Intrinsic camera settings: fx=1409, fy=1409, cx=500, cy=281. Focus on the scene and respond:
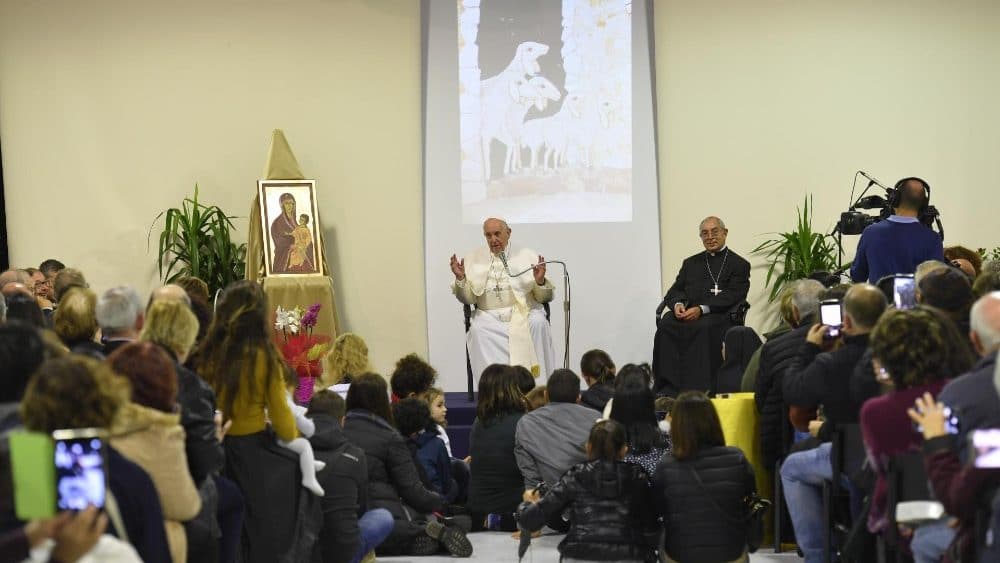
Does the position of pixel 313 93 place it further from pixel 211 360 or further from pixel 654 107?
pixel 211 360

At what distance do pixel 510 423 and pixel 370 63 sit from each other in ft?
14.3

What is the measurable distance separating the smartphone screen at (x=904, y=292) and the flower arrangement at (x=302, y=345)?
11.6ft

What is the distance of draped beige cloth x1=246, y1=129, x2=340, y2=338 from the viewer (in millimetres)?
9195

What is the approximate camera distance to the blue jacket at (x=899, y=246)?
644cm

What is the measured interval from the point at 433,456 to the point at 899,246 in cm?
234

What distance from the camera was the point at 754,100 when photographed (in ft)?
33.0

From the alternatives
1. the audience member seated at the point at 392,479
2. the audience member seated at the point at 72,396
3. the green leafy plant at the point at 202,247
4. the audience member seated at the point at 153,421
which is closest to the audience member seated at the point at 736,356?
the audience member seated at the point at 392,479

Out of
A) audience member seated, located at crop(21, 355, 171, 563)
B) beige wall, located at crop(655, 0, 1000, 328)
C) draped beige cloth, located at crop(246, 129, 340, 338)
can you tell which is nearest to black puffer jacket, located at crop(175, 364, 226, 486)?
audience member seated, located at crop(21, 355, 171, 563)

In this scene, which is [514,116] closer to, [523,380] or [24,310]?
[523,380]

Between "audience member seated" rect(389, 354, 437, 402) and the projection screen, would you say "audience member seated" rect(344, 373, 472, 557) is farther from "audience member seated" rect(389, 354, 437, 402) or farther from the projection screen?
the projection screen

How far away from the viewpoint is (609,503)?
16.6 ft

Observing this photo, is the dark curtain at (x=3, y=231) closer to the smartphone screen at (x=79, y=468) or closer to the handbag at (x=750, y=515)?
the handbag at (x=750, y=515)

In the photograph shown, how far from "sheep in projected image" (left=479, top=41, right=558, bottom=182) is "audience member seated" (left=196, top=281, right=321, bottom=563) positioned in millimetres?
5400

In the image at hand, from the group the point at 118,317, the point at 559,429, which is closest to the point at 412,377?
the point at 559,429
